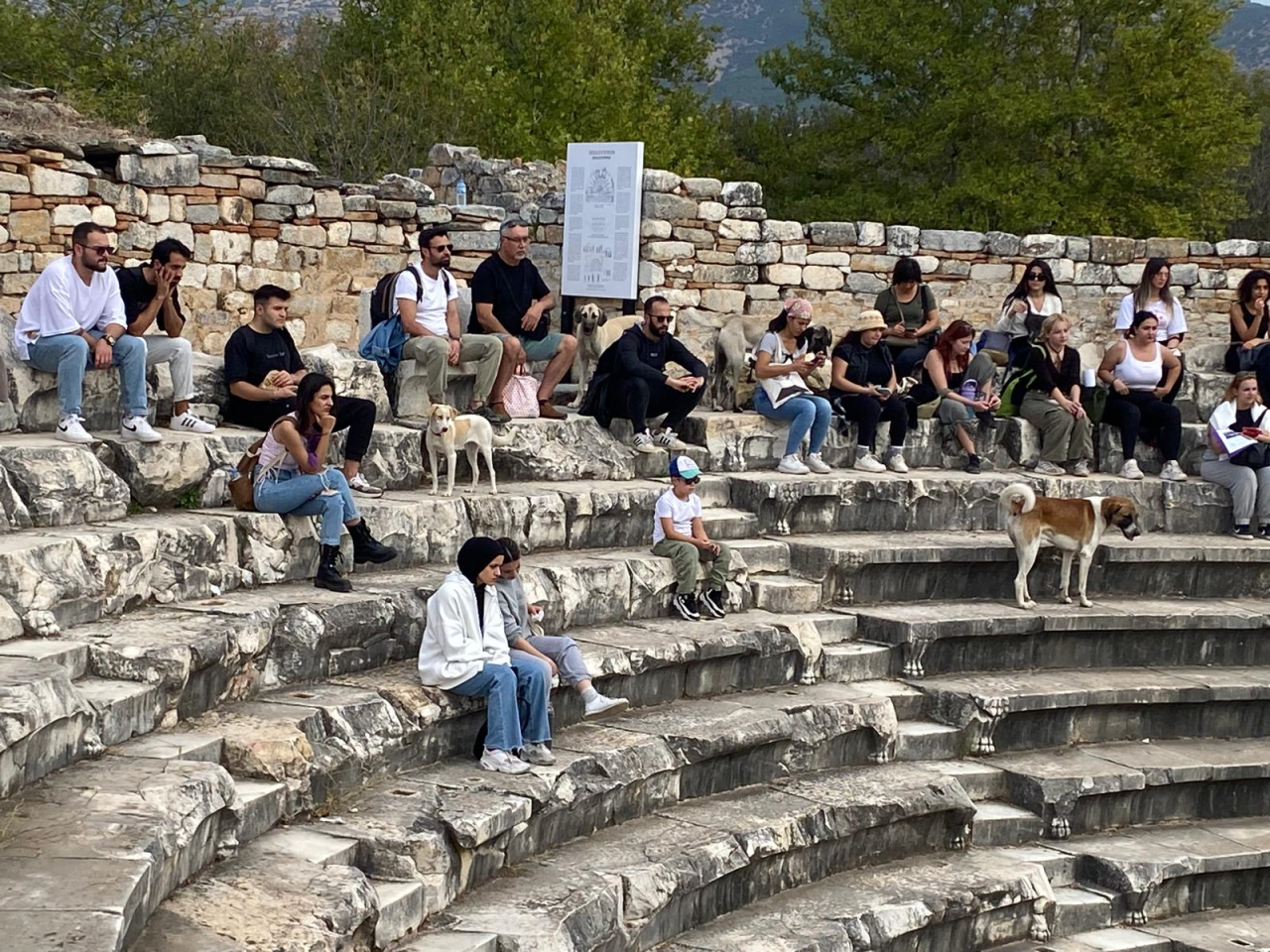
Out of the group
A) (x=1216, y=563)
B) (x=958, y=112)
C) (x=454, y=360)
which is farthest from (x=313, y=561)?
(x=958, y=112)

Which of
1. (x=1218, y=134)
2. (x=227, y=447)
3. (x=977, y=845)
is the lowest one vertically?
(x=977, y=845)

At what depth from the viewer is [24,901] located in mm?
4609

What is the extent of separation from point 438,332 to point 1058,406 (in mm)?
5191

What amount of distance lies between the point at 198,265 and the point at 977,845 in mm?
9564

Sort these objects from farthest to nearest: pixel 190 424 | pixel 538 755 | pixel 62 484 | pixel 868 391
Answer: pixel 868 391, pixel 190 424, pixel 62 484, pixel 538 755

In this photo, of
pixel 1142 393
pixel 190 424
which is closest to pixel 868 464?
pixel 1142 393

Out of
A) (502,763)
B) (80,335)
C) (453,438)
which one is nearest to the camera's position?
(502,763)

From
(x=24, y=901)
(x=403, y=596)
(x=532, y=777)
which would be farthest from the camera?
(x=403, y=596)

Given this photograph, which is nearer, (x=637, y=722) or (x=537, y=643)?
(x=537, y=643)

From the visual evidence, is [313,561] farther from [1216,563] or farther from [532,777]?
[1216,563]

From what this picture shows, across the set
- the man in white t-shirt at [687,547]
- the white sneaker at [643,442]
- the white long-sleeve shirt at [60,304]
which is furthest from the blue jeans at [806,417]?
the white long-sleeve shirt at [60,304]

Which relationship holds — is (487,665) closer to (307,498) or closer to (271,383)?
(307,498)

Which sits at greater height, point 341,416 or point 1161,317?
point 1161,317

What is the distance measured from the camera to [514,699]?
732 centimetres
